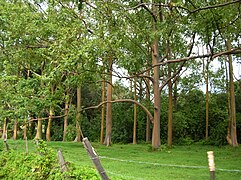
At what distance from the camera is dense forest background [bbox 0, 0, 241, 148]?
9133mm

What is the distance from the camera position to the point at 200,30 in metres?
8.73

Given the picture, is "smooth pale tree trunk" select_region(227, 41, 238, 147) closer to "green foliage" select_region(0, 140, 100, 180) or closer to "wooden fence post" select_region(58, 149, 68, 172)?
"green foliage" select_region(0, 140, 100, 180)

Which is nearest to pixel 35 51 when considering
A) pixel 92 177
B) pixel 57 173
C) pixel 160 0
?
pixel 160 0

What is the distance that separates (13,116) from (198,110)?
1301 centimetres

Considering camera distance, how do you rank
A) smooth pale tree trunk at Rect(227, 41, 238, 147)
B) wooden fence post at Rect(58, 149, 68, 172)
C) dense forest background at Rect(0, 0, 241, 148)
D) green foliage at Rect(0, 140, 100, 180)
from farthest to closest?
smooth pale tree trunk at Rect(227, 41, 238, 147), dense forest background at Rect(0, 0, 241, 148), wooden fence post at Rect(58, 149, 68, 172), green foliage at Rect(0, 140, 100, 180)

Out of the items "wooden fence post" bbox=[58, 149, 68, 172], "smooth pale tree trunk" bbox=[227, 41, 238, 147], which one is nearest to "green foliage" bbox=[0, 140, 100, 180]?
"wooden fence post" bbox=[58, 149, 68, 172]

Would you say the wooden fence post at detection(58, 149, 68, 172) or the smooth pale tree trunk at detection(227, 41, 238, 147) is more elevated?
the smooth pale tree trunk at detection(227, 41, 238, 147)

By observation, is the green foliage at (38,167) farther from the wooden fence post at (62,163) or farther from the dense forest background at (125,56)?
the dense forest background at (125,56)

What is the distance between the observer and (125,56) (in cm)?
996

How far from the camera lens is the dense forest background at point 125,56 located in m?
9.13

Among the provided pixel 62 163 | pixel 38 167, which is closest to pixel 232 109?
pixel 38 167

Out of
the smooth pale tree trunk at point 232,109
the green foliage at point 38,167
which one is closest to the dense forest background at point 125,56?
the smooth pale tree trunk at point 232,109

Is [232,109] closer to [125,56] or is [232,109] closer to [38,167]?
[125,56]

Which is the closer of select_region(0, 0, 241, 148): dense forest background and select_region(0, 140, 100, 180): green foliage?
select_region(0, 140, 100, 180): green foliage
